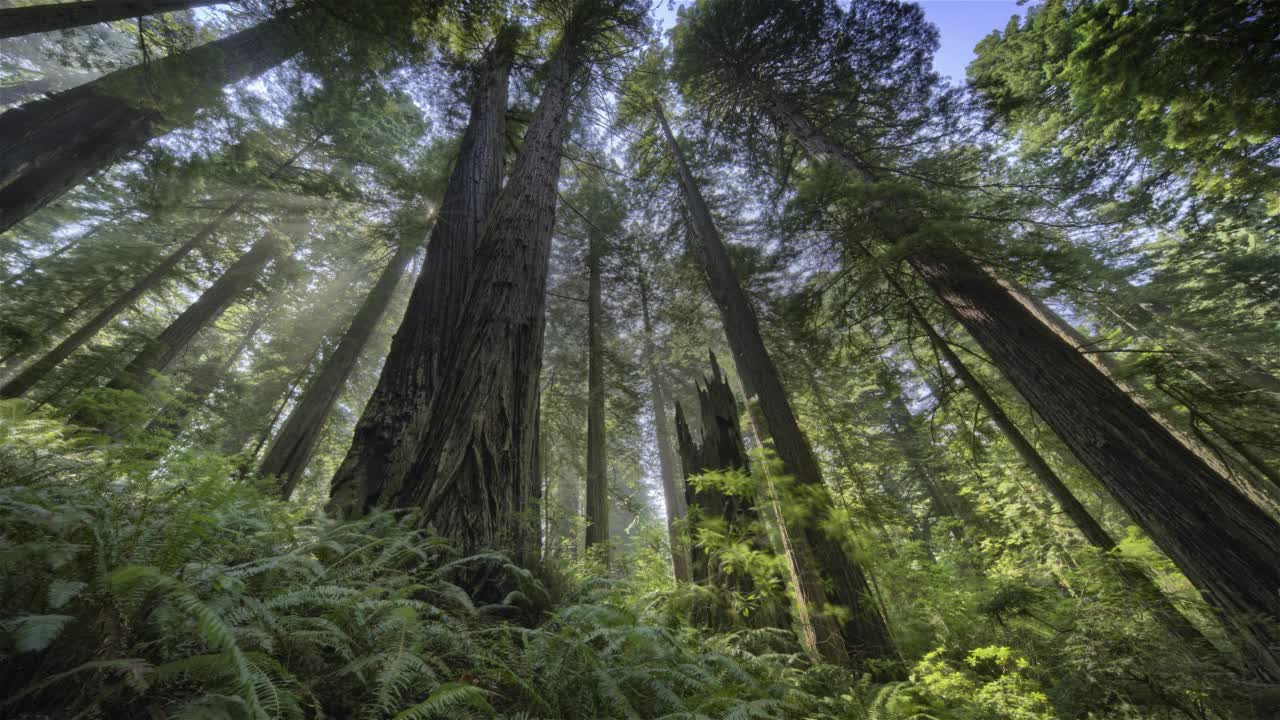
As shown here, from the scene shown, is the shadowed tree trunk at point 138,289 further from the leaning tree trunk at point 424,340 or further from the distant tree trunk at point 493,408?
the distant tree trunk at point 493,408

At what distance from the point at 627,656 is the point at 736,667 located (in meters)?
0.51

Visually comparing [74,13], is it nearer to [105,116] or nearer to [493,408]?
[105,116]

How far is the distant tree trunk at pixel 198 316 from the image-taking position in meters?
8.21

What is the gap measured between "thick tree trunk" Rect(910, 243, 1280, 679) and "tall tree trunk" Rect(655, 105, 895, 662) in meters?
2.08

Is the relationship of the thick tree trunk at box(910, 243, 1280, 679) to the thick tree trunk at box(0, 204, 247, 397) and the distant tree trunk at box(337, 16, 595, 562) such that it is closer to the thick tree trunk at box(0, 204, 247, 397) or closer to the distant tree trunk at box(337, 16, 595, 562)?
the distant tree trunk at box(337, 16, 595, 562)

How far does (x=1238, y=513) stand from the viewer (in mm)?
2988

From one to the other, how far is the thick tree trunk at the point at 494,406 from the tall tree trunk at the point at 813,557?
8.50 ft

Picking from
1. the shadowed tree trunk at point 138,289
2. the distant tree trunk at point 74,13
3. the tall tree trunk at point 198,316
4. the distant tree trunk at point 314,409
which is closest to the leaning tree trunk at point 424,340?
the distant tree trunk at point 74,13

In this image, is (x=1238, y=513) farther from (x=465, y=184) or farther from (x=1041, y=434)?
(x=465, y=184)

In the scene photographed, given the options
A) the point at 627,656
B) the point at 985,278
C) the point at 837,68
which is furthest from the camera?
the point at 837,68

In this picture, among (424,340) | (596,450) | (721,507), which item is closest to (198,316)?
(596,450)

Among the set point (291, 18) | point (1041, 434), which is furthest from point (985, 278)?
point (291, 18)

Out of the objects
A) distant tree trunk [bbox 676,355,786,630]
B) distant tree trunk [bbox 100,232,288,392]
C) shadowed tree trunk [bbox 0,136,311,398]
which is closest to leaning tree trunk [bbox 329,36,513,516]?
distant tree trunk [bbox 676,355,786,630]

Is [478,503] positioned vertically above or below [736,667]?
above
